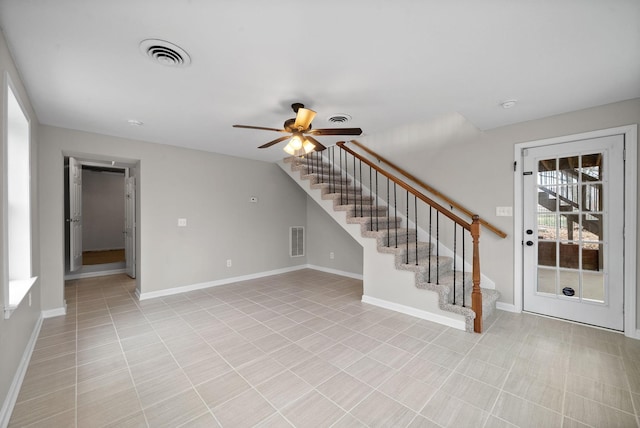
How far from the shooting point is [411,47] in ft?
5.99

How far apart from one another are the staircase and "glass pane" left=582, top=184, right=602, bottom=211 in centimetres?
139

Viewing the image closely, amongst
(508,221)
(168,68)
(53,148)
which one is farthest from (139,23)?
(508,221)

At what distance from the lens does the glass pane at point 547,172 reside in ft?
10.4

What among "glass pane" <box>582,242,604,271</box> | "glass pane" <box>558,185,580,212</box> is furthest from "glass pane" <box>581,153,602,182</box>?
"glass pane" <box>582,242,604,271</box>

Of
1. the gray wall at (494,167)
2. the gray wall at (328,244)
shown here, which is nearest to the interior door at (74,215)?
the gray wall at (328,244)

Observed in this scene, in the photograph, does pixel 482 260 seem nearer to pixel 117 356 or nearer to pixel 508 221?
pixel 508 221

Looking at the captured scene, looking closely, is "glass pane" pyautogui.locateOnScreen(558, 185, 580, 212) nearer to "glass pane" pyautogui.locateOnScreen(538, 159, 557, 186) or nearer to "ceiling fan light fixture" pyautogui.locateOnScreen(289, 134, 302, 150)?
"glass pane" pyautogui.locateOnScreen(538, 159, 557, 186)

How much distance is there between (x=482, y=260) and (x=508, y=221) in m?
0.61

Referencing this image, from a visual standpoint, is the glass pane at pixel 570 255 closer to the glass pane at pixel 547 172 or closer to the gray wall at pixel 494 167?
the gray wall at pixel 494 167

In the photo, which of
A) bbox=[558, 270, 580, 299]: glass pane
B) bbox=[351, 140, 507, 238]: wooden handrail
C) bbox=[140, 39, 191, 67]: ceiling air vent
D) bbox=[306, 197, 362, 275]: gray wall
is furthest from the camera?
bbox=[306, 197, 362, 275]: gray wall

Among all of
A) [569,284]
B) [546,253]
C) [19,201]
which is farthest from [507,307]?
[19,201]

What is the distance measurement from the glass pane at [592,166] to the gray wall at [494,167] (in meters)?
0.31

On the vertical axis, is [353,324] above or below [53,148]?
below

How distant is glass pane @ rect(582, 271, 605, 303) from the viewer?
288 centimetres
